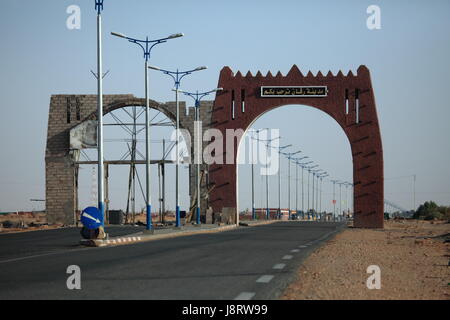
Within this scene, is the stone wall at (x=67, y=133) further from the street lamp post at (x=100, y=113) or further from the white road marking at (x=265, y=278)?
the white road marking at (x=265, y=278)

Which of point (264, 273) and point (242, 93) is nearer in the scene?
point (264, 273)

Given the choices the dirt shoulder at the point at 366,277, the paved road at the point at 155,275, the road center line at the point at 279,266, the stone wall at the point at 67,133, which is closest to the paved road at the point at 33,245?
the paved road at the point at 155,275

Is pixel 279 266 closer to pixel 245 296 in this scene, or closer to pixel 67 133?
pixel 245 296

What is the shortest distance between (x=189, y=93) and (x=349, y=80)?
13.7 metres

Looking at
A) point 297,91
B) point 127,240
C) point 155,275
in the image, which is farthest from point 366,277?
point 297,91

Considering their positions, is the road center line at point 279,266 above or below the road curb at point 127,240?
above

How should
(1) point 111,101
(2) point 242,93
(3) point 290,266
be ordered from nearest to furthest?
(3) point 290,266 < (2) point 242,93 < (1) point 111,101

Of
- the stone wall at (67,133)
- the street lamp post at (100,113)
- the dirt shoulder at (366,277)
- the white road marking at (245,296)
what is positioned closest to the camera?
the white road marking at (245,296)

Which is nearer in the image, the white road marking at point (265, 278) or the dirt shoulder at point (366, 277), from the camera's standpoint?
the dirt shoulder at point (366, 277)

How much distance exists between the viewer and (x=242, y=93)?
64.2 metres

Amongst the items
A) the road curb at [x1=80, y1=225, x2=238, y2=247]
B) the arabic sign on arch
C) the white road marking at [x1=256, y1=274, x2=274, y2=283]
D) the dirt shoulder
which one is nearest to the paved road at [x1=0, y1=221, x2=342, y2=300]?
the white road marking at [x1=256, y1=274, x2=274, y2=283]

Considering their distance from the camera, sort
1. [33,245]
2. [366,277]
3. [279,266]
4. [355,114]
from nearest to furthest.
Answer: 1. [366,277]
2. [279,266]
3. [33,245]
4. [355,114]

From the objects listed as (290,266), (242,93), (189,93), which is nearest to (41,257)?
(290,266)
